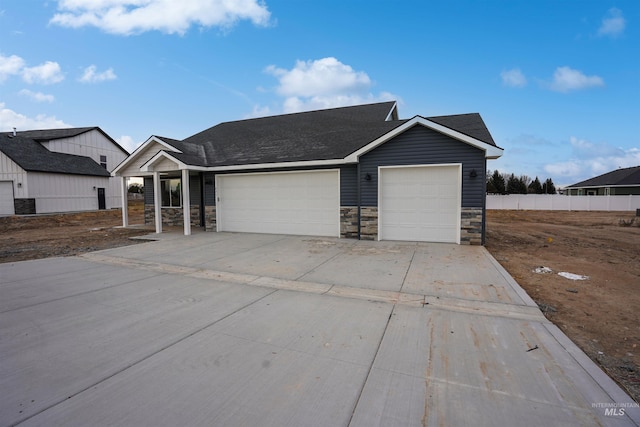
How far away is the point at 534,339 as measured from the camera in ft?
10.6

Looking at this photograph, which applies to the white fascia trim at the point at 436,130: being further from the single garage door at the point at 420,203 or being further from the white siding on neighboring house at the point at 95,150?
the white siding on neighboring house at the point at 95,150

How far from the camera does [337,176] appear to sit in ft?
34.6

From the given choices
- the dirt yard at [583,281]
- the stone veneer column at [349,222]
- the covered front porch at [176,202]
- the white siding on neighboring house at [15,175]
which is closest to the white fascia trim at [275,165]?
the covered front porch at [176,202]

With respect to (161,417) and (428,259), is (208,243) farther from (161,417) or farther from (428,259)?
(161,417)

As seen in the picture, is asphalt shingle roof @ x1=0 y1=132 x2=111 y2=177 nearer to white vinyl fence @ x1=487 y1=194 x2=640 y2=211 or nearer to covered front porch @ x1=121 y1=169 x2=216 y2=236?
covered front porch @ x1=121 y1=169 x2=216 y2=236

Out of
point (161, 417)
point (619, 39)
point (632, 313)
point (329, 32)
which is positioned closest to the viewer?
point (161, 417)

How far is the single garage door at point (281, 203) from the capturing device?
10734 mm

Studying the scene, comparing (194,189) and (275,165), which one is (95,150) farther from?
(275,165)

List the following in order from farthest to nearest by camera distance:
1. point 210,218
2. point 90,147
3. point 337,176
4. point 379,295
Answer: point 90,147, point 210,218, point 337,176, point 379,295

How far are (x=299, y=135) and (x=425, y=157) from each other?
6052 millimetres

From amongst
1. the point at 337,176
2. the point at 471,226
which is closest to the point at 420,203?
the point at 471,226

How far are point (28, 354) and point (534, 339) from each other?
517cm

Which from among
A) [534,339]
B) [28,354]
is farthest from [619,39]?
[28,354]

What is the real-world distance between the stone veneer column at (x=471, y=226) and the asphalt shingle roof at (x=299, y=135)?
202cm
